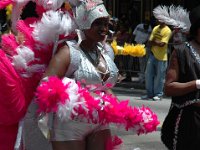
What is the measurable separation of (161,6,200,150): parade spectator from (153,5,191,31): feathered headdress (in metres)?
0.24

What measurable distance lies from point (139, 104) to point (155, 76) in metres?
1.24

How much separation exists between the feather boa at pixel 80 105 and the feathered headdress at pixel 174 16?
1.03m

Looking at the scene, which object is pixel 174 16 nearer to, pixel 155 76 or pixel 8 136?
pixel 8 136

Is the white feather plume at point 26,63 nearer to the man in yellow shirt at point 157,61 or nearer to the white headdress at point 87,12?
the white headdress at point 87,12

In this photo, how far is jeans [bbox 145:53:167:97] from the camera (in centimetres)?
1225

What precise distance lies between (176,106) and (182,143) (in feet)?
0.87

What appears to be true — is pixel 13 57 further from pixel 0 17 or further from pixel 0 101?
pixel 0 17

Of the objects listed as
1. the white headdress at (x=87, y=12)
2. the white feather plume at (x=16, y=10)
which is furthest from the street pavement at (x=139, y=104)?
→ the white feather plume at (x=16, y=10)

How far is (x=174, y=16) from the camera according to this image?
4430 millimetres

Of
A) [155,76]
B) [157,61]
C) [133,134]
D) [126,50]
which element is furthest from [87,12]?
[155,76]

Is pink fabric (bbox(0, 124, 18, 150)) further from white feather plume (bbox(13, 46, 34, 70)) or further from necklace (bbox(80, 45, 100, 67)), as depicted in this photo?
necklace (bbox(80, 45, 100, 67))

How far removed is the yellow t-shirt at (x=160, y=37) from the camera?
11773mm

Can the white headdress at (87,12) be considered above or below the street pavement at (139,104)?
above

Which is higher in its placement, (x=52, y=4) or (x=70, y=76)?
(x=52, y=4)
